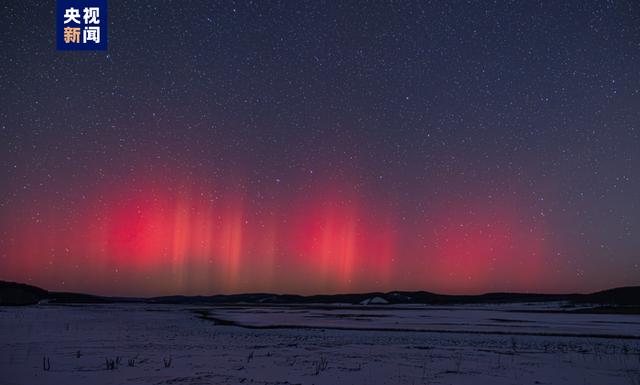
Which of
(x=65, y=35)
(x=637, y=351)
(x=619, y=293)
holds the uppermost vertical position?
(x=65, y=35)

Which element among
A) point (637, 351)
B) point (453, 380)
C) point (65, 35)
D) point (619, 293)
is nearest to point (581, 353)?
point (637, 351)

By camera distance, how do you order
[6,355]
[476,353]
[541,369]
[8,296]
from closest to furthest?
[541,369], [6,355], [476,353], [8,296]

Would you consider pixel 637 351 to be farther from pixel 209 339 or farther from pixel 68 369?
pixel 68 369

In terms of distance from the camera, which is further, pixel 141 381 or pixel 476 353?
pixel 476 353

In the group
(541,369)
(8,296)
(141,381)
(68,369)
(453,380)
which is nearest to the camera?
(141,381)

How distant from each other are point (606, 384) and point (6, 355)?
1652 cm

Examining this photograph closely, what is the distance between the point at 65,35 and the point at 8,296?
99185 mm

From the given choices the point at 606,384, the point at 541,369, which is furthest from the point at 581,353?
the point at 606,384

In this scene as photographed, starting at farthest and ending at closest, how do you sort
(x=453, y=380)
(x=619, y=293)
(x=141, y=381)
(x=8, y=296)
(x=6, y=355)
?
1. (x=619, y=293)
2. (x=8, y=296)
3. (x=6, y=355)
4. (x=453, y=380)
5. (x=141, y=381)

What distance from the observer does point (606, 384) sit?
11891 millimetres

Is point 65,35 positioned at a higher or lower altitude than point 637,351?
higher

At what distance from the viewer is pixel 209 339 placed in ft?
71.2

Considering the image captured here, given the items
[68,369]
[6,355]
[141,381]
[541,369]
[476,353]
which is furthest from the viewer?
[476,353]

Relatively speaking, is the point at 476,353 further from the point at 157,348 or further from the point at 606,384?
the point at 157,348
